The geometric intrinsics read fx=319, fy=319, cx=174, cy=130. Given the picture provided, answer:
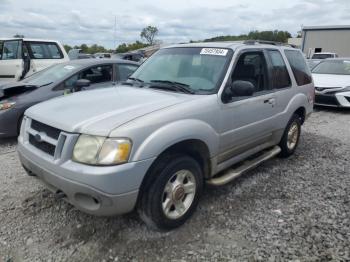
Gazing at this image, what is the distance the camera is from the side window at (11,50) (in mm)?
9853

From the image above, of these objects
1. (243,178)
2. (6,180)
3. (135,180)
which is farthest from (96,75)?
(135,180)

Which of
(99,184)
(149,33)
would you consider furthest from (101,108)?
(149,33)

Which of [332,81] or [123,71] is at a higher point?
[123,71]

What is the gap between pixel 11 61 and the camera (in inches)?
386

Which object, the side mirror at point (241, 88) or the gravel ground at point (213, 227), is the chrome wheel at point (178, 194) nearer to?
the gravel ground at point (213, 227)

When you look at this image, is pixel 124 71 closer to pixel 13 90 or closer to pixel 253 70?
pixel 13 90

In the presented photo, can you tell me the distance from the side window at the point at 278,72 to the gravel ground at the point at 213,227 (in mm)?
1315

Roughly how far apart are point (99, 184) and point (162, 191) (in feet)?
2.04

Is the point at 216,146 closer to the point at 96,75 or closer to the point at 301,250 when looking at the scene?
the point at 301,250

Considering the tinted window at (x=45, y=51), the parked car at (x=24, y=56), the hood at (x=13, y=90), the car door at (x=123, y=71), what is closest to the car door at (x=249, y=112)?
the car door at (x=123, y=71)

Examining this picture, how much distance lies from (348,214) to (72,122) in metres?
3.02

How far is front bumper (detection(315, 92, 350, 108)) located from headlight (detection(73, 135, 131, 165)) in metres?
8.10

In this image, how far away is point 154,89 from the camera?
3658mm

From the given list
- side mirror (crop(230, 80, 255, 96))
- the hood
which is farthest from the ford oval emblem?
the hood
